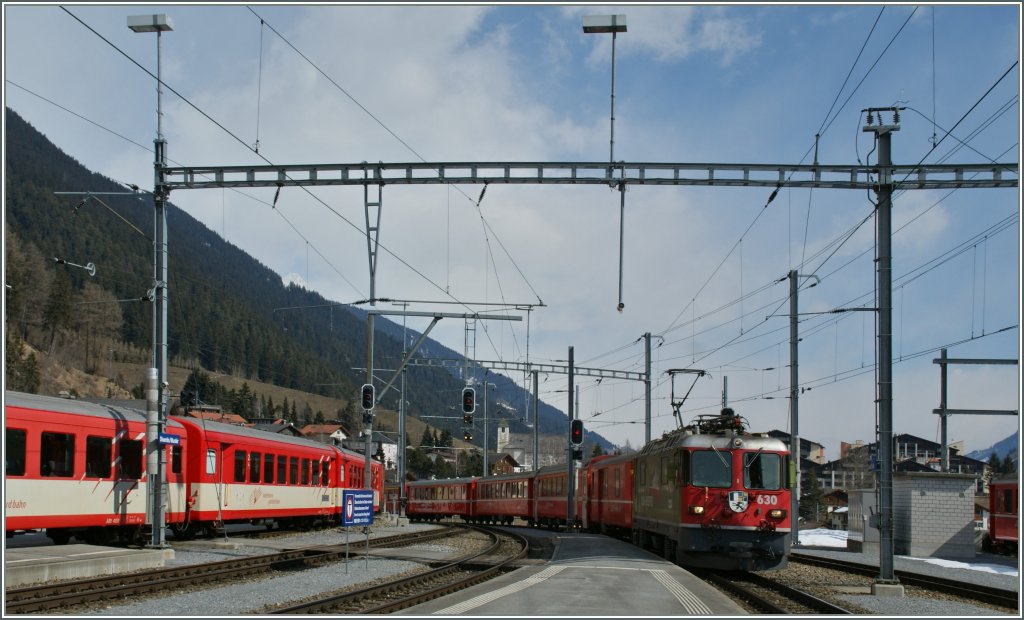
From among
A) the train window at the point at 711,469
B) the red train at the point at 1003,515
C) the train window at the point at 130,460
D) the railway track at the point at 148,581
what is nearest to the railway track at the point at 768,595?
the train window at the point at 711,469

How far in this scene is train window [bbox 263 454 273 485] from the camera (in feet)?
98.4

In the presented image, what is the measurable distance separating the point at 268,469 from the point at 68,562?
564 inches

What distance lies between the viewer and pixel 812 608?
1524cm

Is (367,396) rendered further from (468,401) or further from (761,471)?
(761,471)

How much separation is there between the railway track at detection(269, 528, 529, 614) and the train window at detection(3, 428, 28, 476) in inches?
274

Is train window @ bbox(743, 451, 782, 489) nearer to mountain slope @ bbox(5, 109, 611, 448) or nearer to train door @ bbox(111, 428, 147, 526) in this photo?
train door @ bbox(111, 428, 147, 526)

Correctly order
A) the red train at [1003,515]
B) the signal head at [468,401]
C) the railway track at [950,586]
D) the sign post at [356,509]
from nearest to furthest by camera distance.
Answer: the railway track at [950,586], the sign post at [356,509], the signal head at [468,401], the red train at [1003,515]

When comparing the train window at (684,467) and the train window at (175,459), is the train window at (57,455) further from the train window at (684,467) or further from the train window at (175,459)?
the train window at (684,467)

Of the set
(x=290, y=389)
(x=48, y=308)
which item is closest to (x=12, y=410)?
(x=48, y=308)

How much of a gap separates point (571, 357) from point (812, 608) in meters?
28.9

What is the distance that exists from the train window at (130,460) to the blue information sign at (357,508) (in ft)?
17.8

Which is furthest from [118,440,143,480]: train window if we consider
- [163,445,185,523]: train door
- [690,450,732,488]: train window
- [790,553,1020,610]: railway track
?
[790,553,1020,610]: railway track

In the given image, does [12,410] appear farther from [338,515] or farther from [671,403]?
[338,515]

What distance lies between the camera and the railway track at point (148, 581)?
13062 millimetres
